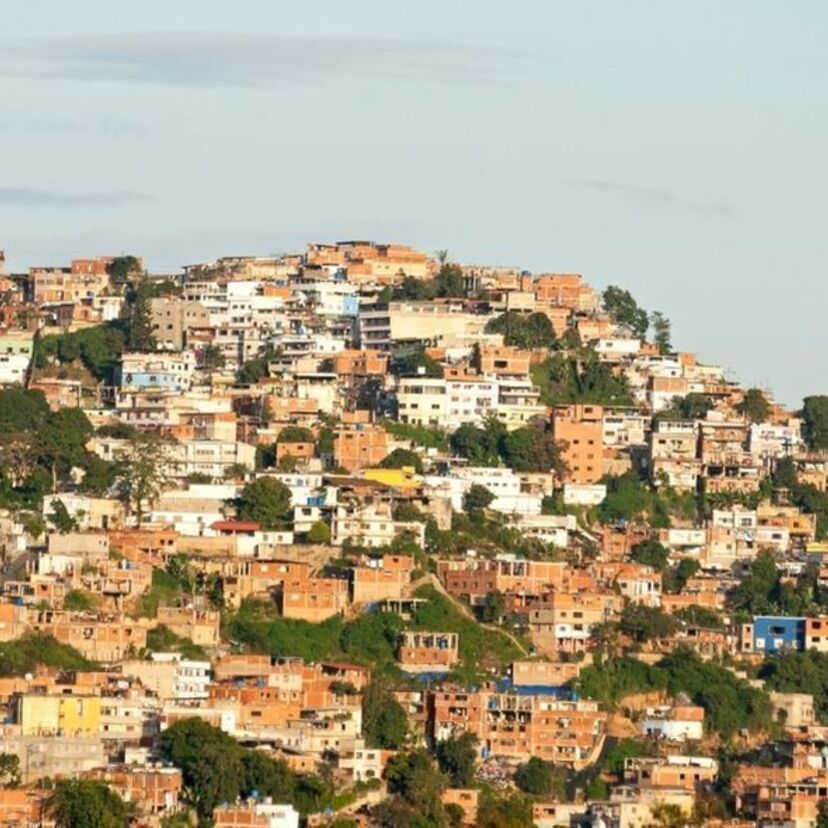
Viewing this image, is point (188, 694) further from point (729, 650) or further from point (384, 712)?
point (729, 650)

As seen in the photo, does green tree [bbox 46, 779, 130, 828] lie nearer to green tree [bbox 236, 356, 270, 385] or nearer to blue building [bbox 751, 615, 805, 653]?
blue building [bbox 751, 615, 805, 653]

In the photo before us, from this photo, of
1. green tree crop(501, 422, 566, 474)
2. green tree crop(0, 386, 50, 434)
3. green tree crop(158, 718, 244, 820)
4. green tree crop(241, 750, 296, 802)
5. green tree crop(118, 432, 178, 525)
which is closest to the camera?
green tree crop(158, 718, 244, 820)

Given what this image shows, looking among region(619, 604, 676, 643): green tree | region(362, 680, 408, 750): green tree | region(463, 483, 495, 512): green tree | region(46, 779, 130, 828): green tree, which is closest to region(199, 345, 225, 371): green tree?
region(463, 483, 495, 512): green tree

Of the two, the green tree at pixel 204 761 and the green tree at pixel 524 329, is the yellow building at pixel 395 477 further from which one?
the green tree at pixel 204 761

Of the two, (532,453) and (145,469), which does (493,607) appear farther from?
(532,453)

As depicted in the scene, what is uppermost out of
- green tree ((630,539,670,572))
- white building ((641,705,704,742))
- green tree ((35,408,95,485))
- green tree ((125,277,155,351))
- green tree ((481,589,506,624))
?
green tree ((125,277,155,351))

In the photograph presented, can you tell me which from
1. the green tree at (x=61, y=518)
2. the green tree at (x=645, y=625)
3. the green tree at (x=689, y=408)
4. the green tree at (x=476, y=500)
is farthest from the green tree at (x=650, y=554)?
the green tree at (x=61, y=518)

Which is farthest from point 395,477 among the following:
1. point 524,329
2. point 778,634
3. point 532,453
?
point 524,329
